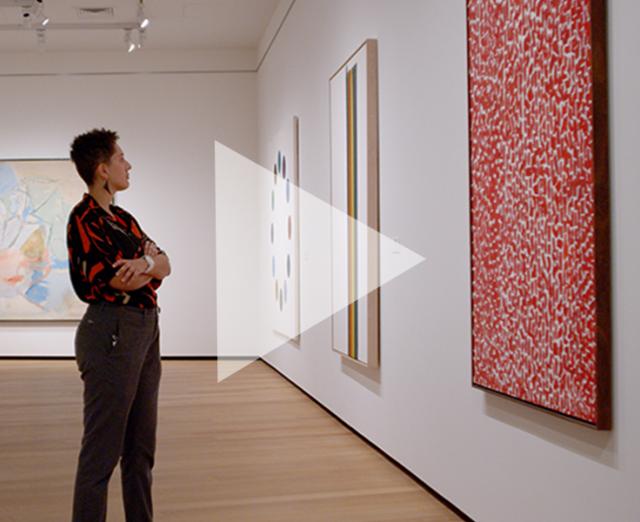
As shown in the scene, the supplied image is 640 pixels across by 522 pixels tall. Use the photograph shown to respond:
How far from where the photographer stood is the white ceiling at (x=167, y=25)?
9.45 meters

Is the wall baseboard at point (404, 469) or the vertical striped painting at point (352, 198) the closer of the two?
the wall baseboard at point (404, 469)

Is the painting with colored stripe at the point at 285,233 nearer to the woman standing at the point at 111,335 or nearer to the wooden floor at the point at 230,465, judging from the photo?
the wooden floor at the point at 230,465

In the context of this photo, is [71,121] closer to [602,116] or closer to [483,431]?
[483,431]

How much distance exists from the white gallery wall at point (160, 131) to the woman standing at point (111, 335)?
820 cm

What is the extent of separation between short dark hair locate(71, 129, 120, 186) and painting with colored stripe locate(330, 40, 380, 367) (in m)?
2.24

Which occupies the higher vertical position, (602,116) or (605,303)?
(602,116)

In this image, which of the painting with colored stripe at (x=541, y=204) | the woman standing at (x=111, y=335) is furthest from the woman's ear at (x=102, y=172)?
the painting with colored stripe at (x=541, y=204)

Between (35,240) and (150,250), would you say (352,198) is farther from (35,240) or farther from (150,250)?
(35,240)

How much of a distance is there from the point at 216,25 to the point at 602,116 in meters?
8.41

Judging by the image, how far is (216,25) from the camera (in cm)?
1027

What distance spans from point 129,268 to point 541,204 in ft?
4.57

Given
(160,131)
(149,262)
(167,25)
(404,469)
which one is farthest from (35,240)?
(149,262)

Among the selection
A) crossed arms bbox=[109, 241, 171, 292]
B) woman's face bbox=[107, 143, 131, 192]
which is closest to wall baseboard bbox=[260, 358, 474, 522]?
crossed arms bbox=[109, 241, 171, 292]

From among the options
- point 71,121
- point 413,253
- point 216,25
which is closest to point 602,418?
point 413,253
